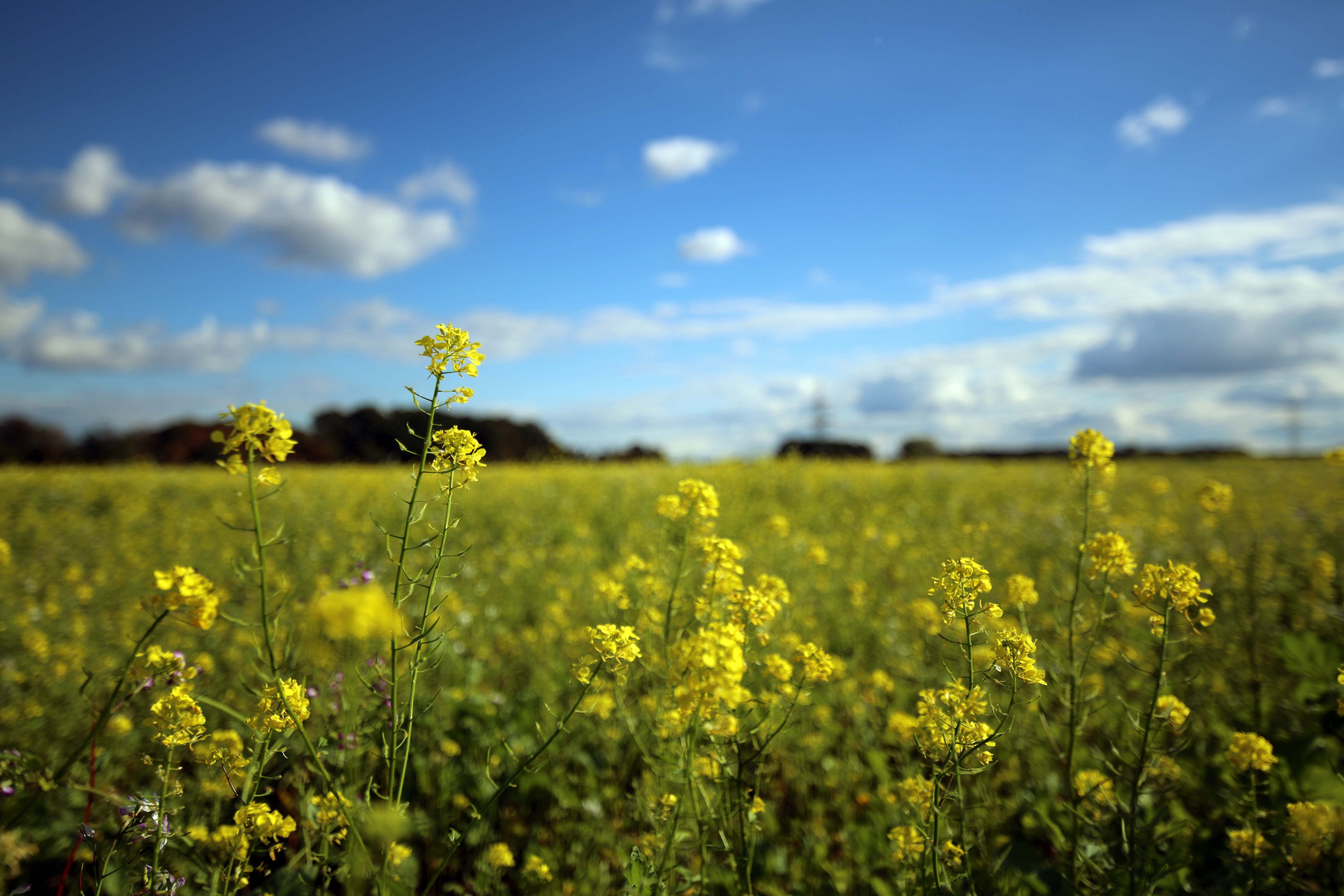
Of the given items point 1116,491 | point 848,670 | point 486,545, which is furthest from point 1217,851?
point 1116,491

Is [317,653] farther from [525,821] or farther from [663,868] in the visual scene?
[525,821]

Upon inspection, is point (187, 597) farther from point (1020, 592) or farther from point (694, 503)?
point (1020, 592)

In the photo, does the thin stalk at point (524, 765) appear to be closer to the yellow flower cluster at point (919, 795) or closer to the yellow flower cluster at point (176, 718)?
the yellow flower cluster at point (176, 718)

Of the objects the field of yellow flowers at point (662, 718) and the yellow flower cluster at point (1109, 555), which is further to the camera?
the yellow flower cluster at point (1109, 555)

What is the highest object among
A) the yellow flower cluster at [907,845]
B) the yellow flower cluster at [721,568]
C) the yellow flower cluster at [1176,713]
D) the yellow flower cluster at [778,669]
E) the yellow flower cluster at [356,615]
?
the yellow flower cluster at [356,615]

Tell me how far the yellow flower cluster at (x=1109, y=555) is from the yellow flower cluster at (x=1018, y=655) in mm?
497

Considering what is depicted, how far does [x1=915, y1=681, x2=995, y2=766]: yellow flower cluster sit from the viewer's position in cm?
142

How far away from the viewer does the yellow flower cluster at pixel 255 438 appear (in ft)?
4.05

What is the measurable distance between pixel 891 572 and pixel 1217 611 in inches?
88.0

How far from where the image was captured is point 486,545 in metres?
6.72

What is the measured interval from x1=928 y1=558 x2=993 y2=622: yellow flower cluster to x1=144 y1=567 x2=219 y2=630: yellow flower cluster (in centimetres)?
155

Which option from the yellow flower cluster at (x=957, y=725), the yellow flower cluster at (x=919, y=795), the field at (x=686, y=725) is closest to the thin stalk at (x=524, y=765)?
the field at (x=686, y=725)

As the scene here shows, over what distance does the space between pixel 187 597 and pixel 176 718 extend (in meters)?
0.42

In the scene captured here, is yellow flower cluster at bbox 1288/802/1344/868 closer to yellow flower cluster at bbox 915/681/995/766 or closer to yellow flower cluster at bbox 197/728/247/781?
yellow flower cluster at bbox 915/681/995/766
